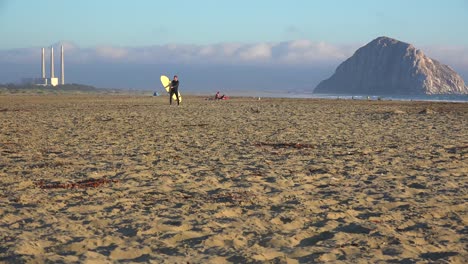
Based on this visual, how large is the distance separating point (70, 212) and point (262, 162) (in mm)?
5309

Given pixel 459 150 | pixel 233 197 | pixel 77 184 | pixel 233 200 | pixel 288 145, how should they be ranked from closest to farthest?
1. pixel 233 200
2. pixel 233 197
3. pixel 77 184
4. pixel 459 150
5. pixel 288 145

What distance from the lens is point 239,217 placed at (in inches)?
311

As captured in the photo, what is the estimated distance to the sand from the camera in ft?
21.2

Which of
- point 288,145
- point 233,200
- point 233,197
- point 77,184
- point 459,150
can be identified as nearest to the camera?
point 233,200

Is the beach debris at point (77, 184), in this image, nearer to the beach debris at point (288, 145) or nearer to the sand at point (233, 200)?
the sand at point (233, 200)

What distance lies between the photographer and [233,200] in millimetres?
8883

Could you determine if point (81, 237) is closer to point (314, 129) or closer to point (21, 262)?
point (21, 262)

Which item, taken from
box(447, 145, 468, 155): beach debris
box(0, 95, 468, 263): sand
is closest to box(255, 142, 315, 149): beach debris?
box(0, 95, 468, 263): sand

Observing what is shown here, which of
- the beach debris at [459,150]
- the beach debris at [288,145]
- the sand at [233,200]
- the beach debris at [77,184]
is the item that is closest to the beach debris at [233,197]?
the sand at [233,200]

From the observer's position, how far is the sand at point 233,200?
646cm

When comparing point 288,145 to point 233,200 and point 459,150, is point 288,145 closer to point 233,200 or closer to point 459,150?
point 459,150

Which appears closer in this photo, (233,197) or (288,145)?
(233,197)

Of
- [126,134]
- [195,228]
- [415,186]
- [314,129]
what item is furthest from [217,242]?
[314,129]

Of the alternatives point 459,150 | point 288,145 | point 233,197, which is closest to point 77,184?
point 233,197
